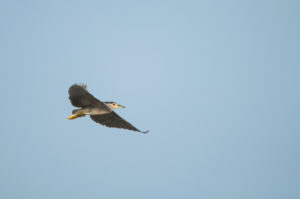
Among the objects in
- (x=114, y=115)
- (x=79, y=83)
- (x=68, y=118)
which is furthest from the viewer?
(x=114, y=115)

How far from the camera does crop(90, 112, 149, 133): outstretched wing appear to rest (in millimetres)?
26875

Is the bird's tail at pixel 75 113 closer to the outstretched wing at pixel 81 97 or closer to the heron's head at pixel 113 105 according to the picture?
the outstretched wing at pixel 81 97

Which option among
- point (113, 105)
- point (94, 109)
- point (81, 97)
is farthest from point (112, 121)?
point (81, 97)

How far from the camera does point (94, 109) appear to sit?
81.7ft

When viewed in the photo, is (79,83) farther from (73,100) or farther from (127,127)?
(127,127)

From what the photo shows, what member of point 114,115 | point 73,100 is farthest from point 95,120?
point 73,100

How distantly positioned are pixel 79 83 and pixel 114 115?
4.26 m

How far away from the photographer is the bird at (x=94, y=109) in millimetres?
23594

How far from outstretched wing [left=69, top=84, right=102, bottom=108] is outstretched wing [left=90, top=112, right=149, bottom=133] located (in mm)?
2446

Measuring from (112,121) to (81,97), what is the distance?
12.5 feet

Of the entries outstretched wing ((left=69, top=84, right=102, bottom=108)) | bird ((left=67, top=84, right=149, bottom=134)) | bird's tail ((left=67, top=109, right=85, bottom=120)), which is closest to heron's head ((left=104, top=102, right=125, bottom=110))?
bird ((left=67, top=84, right=149, bottom=134))

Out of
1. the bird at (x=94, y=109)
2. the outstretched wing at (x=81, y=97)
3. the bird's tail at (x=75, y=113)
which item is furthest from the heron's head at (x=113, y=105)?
the bird's tail at (x=75, y=113)

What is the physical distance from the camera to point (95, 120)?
2688cm

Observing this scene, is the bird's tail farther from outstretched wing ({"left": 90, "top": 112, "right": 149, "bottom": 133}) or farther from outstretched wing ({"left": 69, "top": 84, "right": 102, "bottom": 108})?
outstretched wing ({"left": 90, "top": 112, "right": 149, "bottom": 133})
